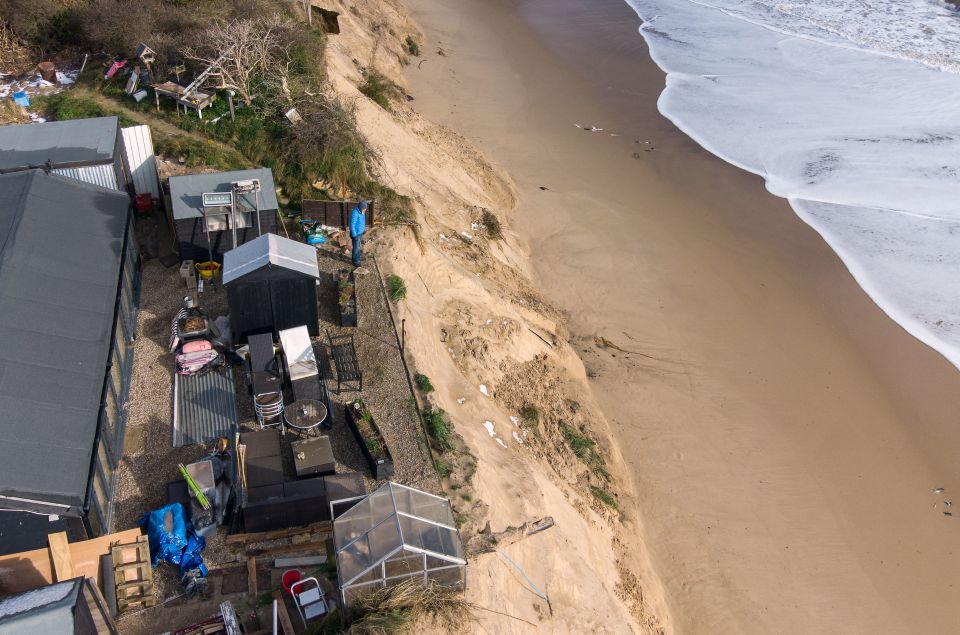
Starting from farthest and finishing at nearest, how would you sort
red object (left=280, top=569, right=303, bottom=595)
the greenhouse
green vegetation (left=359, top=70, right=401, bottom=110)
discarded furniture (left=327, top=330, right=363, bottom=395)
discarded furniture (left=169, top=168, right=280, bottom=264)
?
green vegetation (left=359, top=70, right=401, bottom=110) → discarded furniture (left=169, top=168, right=280, bottom=264) → discarded furniture (left=327, top=330, right=363, bottom=395) → red object (left=280, top=569, right=303, bottom=595) → the greenhouse

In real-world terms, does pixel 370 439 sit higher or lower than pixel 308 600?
higher

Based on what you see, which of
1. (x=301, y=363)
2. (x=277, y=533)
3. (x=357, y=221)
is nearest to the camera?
(x=277, y=533)

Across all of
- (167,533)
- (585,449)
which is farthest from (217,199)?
(585,449)

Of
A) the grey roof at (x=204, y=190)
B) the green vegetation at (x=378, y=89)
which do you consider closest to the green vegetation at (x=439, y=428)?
the grey roof at (x=204, y=190)

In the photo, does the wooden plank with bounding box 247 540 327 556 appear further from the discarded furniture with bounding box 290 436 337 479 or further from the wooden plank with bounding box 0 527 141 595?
the wooden plank with bounding box 0 527 141 595

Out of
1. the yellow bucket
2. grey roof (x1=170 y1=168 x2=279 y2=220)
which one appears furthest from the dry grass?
grey roof (x1=170 y1=168 x2=279 y2=220)

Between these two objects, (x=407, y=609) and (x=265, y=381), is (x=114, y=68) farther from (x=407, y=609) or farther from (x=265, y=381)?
(x=407, y=609)

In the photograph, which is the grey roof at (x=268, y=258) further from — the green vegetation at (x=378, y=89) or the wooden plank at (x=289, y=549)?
the green vegetation at (x=378, y=89)
